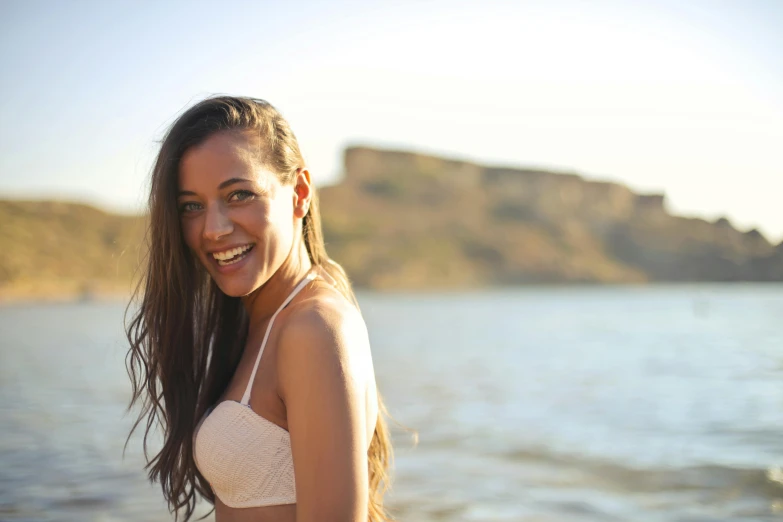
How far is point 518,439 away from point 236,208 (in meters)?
7.06

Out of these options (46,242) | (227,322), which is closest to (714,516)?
(227,322)

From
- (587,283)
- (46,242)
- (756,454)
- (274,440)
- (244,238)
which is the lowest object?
(587,283)

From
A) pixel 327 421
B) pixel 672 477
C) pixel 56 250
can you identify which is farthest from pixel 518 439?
pixel 56 250

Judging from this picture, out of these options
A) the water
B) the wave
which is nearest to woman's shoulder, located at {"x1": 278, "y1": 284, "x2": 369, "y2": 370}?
the water

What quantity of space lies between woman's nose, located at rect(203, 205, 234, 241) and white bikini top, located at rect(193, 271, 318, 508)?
273mm

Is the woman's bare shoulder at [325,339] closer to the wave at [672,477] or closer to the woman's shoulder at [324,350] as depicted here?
the woman's shoulder at [324,350]

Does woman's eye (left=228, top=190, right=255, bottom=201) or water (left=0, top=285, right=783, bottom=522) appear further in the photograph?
water (left=0, top=285, right=783, bottom=522)

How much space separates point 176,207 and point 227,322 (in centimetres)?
59

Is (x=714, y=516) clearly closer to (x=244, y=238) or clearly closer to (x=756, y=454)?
(x=756, y=454)

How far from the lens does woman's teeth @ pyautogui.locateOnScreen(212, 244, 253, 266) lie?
2.05 m

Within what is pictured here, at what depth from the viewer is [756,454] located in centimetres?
734

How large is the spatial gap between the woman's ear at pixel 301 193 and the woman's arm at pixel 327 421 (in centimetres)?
A: 54

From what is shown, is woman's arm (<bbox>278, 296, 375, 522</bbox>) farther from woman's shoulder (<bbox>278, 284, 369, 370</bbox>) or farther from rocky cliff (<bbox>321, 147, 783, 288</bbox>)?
rocky cliff (<bbox>321, 147, 783, 288</bbox>)

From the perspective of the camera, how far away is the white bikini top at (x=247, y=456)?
1.90 metres
